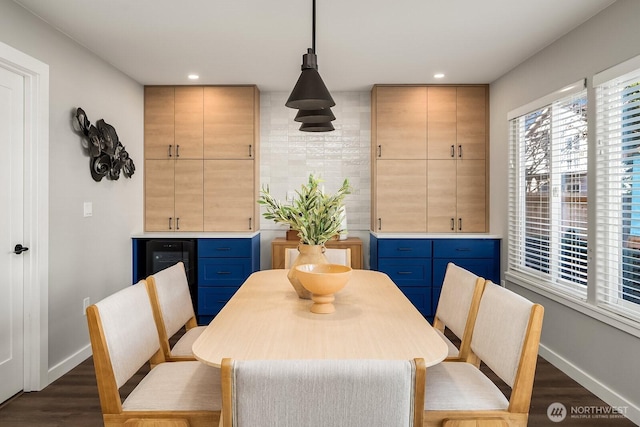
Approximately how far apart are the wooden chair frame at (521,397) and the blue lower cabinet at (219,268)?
2891 mm

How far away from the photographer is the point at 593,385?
2652 millimetres

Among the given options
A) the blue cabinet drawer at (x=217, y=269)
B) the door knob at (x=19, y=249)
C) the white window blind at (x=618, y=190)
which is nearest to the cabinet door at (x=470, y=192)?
the white window blind at (x=618, y=190)

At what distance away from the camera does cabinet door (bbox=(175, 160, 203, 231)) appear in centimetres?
438

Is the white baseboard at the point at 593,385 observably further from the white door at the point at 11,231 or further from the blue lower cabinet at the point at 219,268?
the white door at the point at 11,231

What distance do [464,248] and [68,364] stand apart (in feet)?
11.7

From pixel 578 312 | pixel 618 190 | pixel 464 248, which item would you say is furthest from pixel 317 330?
pixel 464 248

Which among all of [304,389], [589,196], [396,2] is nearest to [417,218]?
[589,196]

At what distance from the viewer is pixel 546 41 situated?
3.11m

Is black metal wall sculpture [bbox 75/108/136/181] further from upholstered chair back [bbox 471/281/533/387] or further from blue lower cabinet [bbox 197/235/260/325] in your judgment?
upholstered chair back [bbox 471/281/533/387]

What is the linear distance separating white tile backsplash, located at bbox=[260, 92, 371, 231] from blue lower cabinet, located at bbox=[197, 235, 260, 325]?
71 centimetres

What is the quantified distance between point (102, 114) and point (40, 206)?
1.13m

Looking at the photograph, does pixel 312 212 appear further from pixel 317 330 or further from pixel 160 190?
pixel 160 190

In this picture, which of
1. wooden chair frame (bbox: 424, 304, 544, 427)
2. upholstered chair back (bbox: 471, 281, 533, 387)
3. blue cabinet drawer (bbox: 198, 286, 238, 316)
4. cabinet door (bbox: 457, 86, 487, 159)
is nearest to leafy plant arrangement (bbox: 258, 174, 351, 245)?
upholstered chair back (bbox: 471, 281, 533, 387)

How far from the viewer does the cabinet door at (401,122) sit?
4324mm
